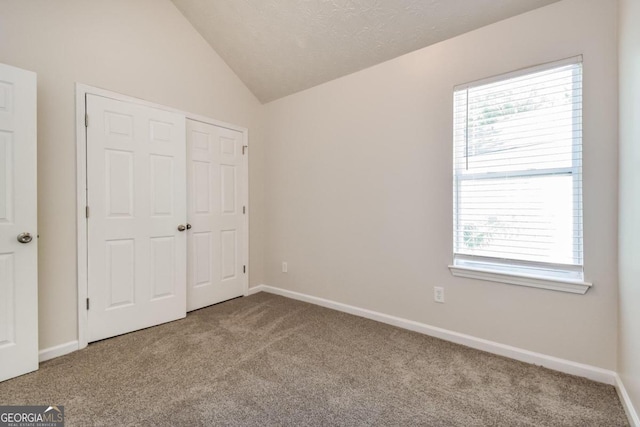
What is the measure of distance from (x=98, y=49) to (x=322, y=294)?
10.3 ft

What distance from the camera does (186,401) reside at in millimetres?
1675

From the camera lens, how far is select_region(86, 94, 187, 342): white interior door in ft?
7.91

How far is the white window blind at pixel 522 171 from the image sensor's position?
196 centimetres

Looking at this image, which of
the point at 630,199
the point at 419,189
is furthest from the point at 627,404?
the point at 419,189

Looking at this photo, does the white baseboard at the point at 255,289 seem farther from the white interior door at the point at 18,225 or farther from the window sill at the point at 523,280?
the window sill at the point at 523,280

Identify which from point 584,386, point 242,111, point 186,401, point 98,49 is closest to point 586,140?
point 584,386

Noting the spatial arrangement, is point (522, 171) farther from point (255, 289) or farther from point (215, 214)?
point (255, 289)

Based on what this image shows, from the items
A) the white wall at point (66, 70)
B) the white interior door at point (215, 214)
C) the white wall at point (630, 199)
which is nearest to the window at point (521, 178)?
the white wall at point (630, 199)

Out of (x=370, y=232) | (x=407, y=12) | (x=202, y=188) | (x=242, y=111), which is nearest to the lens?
(x=407, y=12)

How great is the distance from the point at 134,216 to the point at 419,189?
103 inches

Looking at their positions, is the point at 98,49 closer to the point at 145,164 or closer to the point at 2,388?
the point at 145,164

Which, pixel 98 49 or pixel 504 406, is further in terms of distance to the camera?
pixel 98 49

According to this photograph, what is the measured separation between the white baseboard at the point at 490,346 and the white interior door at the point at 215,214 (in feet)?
3.76

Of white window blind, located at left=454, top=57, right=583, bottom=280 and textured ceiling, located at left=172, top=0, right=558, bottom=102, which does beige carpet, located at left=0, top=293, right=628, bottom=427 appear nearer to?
white window blind, located at left=454, top=57, right=583, bottom=280
